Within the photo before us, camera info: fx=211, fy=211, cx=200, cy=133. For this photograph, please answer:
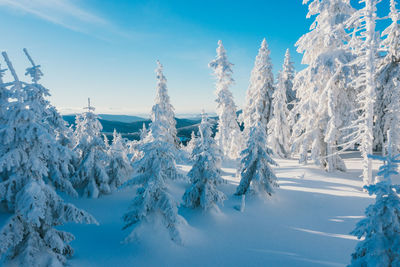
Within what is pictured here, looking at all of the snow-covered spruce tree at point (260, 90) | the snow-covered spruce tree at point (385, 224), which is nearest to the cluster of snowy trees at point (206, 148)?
the snow-covered spruce tree at point (385, 224)

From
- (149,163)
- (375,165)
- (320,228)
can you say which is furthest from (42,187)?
(375,165)

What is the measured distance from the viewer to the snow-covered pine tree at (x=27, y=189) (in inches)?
250

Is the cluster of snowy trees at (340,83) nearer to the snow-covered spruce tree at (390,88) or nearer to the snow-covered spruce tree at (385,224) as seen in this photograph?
the snow-covered spruce tree at (390,88)

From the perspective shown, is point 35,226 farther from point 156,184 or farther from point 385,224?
point 385,224

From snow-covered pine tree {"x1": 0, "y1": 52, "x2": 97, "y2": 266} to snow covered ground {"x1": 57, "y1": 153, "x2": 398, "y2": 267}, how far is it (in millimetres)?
1688

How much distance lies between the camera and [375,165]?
1939cm

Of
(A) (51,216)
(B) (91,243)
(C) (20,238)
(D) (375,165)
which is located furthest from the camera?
(D) (375,165)

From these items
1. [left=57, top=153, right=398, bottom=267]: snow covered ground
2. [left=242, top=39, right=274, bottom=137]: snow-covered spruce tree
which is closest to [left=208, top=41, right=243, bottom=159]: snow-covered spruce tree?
[left=242, top=39, right=274, bottom=137]: snow-covered spruce tree

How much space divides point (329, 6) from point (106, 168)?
829 inches

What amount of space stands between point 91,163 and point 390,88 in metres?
25.0

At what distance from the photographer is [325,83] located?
1755cm

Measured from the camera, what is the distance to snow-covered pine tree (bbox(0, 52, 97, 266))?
634 cm

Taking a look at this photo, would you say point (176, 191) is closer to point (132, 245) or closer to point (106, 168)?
point (106, 168)

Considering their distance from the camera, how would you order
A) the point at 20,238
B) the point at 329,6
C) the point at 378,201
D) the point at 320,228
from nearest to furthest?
the point at 378,201, the point at 20,238, the point at 320,228, the point at 329,6
